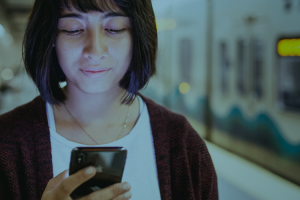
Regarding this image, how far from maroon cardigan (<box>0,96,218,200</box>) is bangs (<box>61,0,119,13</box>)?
0.39m

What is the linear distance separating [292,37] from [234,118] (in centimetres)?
117

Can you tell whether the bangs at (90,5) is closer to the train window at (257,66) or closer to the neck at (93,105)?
the neck at (93,105)

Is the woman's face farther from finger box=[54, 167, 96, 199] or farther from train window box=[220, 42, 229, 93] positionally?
train window box=[220, 42, 229, 93]

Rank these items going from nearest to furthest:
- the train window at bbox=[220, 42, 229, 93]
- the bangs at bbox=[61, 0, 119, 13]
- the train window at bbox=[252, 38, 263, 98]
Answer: the bangs at bbox=[61, 0, 119, 13] → the train window at bbox=[252, 38, 263, 98] → the train window at bbox=[220, 42, 229, 93]

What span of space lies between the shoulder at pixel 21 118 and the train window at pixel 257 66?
232 cm

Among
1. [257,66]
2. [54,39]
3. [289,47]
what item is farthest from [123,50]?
[257,66]

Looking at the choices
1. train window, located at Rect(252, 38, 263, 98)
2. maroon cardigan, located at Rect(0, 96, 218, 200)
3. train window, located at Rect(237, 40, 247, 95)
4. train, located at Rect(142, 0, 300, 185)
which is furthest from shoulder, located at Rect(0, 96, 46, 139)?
train window, located at Rect(237, 40, 247, 95)

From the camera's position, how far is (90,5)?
32.5 inches

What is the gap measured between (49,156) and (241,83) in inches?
99.7

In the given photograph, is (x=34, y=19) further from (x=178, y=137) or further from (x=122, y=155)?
(x=178, y=137)

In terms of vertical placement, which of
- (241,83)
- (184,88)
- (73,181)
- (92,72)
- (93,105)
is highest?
(92,72)

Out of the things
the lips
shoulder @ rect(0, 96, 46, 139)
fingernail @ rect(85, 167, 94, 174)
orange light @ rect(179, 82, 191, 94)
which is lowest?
orange light @ rect(179, 82, 191, 94)

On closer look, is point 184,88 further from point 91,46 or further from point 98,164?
point 98,164

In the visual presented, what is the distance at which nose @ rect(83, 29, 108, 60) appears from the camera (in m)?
0.85
